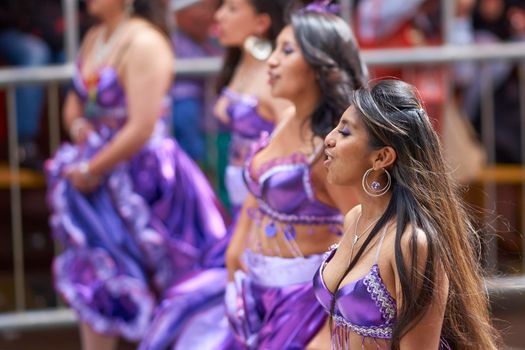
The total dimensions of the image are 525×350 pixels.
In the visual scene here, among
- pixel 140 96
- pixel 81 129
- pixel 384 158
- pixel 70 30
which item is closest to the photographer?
pixel 384 158

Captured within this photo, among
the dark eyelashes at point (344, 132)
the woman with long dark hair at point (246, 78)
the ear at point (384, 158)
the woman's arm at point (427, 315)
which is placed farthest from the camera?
the woman with long dark hair at point (246, 78)

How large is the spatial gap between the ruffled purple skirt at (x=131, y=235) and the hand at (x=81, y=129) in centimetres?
4

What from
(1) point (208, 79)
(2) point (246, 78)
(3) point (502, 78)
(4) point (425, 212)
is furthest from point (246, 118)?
(3) point (502, 78)

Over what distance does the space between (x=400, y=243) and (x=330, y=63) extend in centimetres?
110

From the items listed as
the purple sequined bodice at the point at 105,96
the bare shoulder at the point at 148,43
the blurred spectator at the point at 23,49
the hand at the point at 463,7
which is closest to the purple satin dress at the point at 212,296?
the bare shoulder at the point at 148,43

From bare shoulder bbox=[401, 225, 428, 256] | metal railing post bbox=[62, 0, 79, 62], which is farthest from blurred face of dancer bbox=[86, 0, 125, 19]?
bare shoulder bbox=[401, 225, 428, 256]

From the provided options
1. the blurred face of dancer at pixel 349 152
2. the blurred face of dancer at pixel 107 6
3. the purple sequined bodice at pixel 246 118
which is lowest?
the purple sequined bodice at pixel 246 118

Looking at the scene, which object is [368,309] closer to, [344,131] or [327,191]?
[344,131]

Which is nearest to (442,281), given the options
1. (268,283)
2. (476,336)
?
(476,336)

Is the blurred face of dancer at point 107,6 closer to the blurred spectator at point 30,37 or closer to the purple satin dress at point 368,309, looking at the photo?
the blurred spectator at point 30,37

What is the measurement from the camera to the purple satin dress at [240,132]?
17.6ft

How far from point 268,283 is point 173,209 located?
174cm

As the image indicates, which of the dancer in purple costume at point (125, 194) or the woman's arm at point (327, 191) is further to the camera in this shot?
the dancer in purple costume at point (125, 194)

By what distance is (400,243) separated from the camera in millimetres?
3240
